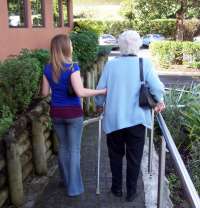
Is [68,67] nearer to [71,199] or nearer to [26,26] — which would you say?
[71,199]

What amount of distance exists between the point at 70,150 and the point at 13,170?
2.10 ft

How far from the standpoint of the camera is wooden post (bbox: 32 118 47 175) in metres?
5.20

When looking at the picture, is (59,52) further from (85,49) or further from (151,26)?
(151,26)

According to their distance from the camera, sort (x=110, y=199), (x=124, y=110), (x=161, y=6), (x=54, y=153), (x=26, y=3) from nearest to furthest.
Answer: (x=124, y=110), (x=110, y=199), (x=54, y=153), (x=26, y=3), (x=161, y=6)

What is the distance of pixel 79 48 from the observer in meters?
12.2

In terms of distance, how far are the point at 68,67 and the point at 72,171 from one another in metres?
1.12

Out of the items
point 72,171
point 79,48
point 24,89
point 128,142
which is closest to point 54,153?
point 24,89

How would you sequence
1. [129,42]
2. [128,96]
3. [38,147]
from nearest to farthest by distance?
[129,42] → [128,96] → [38,147]

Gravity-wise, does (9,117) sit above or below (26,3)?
below

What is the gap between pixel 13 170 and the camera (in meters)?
4.32

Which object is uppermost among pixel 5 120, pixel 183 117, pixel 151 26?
pixel 5 120

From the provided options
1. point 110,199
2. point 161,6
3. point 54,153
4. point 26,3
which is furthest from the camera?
point 161,6

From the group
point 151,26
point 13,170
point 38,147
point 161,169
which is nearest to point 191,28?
point 151,26

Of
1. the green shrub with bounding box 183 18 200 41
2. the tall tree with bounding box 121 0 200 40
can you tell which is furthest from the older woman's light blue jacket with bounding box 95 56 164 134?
the green shrub with bounding box 183 18 200 41
